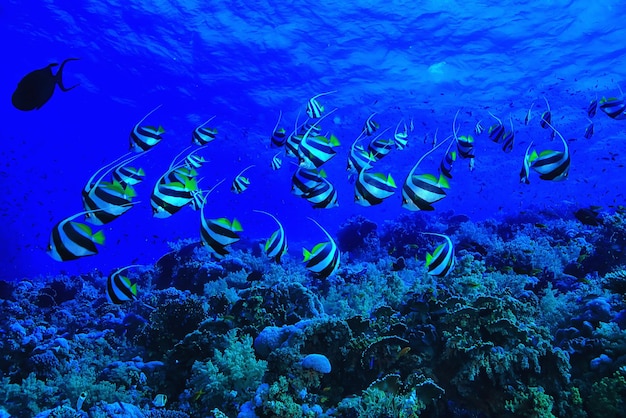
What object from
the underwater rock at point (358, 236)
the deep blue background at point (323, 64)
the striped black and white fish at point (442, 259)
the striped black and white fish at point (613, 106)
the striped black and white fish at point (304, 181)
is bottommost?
the striped black and white fish at point (442, 259)

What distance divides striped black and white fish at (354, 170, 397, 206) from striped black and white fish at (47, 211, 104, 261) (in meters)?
2.47

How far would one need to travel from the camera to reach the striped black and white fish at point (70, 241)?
292 centimetres

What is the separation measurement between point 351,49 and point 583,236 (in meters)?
17.1

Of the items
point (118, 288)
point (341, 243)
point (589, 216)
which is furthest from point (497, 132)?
point (341, 243)

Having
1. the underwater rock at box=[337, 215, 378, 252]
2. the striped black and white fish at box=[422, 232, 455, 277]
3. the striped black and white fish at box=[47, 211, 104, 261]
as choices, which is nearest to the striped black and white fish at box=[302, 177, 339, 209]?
the striped black and white fish at box=[422, 232, 455, 277]

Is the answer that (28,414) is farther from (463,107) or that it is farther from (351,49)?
(463,107)

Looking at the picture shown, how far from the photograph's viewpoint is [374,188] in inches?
151

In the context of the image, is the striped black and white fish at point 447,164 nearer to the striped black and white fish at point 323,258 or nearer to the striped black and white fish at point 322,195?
the striped black and white fish at point 322,195

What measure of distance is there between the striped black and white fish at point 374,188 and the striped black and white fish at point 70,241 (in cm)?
247

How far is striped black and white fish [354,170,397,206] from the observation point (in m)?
3.79

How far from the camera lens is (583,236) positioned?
1273cm

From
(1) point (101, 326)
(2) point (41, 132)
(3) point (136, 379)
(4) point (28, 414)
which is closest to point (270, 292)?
(3) point (136, 379)

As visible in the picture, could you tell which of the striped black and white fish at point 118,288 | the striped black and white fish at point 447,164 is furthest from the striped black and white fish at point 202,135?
the striped black and white fish at point 447,164

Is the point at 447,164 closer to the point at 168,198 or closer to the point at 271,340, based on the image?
the point at 271,340
